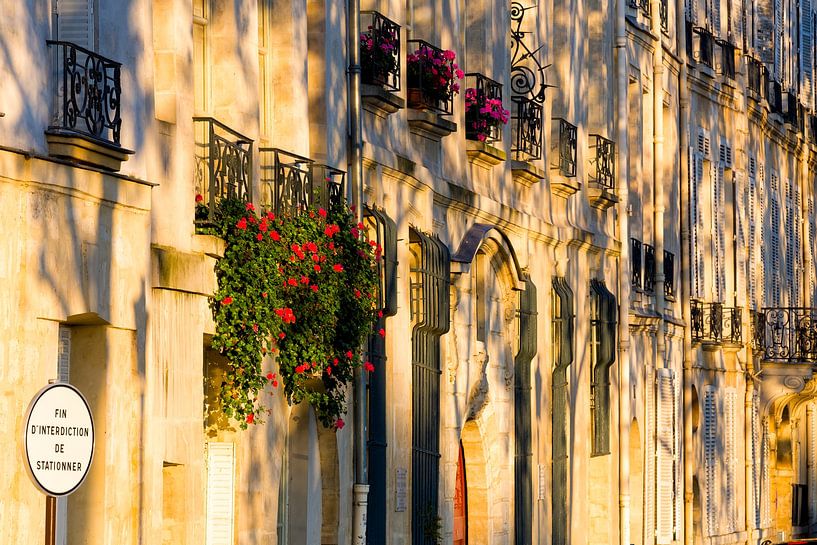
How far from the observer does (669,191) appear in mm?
30656

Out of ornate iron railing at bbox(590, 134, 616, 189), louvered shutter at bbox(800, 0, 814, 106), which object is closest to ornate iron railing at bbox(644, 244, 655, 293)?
ornate iron railing at bbox(590, 134, 616, 189)

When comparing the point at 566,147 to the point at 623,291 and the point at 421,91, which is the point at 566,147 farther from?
the point at 421,91

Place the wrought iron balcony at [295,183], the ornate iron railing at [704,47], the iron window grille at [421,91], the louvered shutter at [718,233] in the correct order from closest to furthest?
1. the wrought iron balcony at [295,183]
2. the iron window grille at [421,91]
3. the ornate iron railing at [704,47]
4. the louvered shutter at [718,233]

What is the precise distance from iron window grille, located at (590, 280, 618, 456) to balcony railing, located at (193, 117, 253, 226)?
11819 mm

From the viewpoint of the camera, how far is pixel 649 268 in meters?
29.5

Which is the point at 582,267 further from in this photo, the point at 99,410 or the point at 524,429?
the point at 99,410

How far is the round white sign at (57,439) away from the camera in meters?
8.62

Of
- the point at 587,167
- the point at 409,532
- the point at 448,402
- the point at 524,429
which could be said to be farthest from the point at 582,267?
the point at 409,532

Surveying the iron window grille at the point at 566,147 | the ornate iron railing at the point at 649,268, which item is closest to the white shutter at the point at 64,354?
the iron window grille at the point at 566,147

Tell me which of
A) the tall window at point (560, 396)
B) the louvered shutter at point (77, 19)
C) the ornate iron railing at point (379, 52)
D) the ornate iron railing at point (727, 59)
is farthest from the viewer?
the ornate iron railing at point (727, 59)

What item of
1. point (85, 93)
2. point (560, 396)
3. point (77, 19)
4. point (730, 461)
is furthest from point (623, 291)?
point (85, 93)

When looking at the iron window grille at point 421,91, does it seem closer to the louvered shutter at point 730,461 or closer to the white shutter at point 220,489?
the white shutter at point 220,489

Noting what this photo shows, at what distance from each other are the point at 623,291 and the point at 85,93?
52.2 feet

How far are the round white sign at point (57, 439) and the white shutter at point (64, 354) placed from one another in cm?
344
